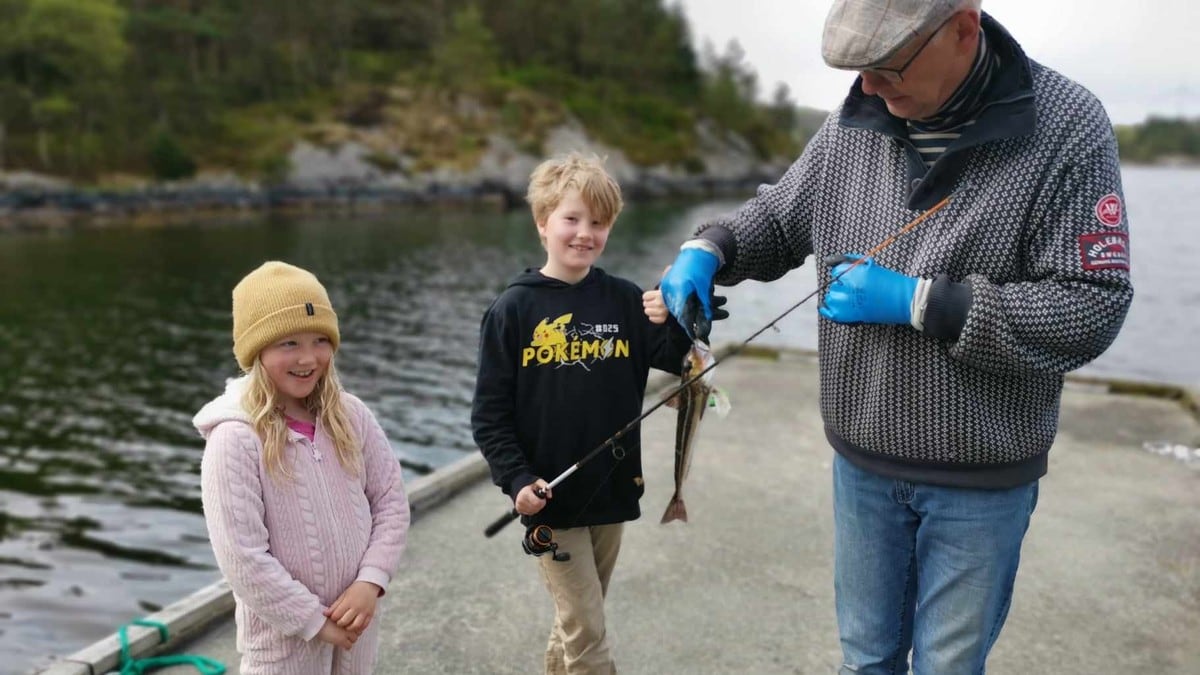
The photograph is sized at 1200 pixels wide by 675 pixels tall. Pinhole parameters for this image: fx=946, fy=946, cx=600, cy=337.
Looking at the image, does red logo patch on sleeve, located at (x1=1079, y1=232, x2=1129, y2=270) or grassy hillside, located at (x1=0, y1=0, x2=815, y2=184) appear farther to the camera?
grassy hillside, located at (x1=0, y1=0, x2=815, y2=184)

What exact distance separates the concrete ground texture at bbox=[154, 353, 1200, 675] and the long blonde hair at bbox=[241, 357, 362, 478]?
71 centimetres

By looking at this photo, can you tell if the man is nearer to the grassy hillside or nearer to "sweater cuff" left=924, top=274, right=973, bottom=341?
"sweater cuff" left=924, top=274, right=973, bottom=341

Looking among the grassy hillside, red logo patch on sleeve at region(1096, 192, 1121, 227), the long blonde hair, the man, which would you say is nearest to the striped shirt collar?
the man

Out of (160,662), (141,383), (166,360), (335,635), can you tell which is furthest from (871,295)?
(166,360)

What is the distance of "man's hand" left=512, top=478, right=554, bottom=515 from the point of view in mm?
2830

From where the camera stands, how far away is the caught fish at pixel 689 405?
9.79 ft

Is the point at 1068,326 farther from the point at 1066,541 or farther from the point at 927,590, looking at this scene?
the point at 1066,541

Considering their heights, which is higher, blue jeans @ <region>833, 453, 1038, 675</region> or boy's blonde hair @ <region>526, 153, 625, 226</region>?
boy's blonde hair @ <region>526, 153, 625, 226</region>

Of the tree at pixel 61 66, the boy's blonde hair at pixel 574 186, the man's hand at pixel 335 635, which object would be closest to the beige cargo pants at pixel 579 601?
the man's hand at pixel 335 635

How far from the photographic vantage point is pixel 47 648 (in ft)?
20.9

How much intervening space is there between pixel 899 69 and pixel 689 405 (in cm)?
132

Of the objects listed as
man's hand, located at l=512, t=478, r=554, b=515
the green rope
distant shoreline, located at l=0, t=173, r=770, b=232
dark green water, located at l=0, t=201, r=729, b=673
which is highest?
man's hand, located at l=512, t=478, r=554, b=515

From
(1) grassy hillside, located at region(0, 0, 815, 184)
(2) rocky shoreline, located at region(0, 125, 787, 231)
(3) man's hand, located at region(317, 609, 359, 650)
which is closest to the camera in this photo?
(3) man's hand, located at region(317, 609, 359, 650)

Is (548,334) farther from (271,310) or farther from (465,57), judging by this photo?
(465,57)
